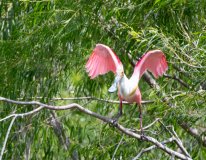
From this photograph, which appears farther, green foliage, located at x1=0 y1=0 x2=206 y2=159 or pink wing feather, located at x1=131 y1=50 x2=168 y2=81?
green foliage, located at x1=0 y1=0 x2=206 y2=159

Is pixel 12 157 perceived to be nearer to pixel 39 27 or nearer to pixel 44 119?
pixel 44 119

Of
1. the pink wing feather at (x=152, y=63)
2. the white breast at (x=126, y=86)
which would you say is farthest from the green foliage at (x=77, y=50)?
the white breast at (x=126, y=86)

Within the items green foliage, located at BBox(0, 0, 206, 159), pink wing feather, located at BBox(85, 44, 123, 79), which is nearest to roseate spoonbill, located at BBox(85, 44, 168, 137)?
pink wing feather, located at BBox(85, 44, 123, 79)

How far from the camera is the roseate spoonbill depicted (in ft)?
7.28

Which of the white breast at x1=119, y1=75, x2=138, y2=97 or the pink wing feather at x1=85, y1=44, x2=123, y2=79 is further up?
the pink wing feather at x1=85, y1=44, x2=123, y2=79

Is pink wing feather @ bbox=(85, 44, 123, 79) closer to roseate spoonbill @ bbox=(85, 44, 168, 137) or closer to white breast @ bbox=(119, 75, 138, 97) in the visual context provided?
roseate spoonbill @ bbox=(85, 44, 168, 137)

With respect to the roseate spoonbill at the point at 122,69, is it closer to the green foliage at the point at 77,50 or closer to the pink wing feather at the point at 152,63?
the pink wing feather at the point at 152,63

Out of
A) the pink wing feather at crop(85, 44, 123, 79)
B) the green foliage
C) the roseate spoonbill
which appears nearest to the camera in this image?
the roseate spoonbill

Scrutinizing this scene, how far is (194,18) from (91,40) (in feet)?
3.19

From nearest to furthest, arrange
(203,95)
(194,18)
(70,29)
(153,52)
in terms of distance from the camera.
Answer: (153,52) < (203,95) < (70,29) < (194,18)

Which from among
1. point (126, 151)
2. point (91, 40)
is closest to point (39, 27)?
point (91, 40)

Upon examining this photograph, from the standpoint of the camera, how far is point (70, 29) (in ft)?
9.04

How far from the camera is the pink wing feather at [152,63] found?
7.53 feet

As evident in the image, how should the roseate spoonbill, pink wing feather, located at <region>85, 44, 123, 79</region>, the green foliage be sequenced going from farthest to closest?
the green foliage < pink wing feather, located at <region>85, 44, 123, 79</region> < the roseate spoonbill
